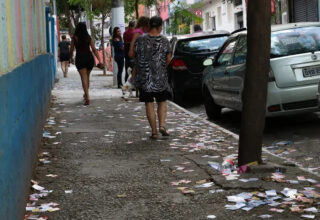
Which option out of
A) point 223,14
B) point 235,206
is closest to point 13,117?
point 235,206

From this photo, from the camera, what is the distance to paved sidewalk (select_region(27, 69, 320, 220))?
544cm

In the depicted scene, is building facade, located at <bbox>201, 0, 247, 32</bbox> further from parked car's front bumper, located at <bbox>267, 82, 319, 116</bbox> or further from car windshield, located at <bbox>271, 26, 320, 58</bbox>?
parked car's front bumper, located at <bbox>267, 82, 319, 116</bbox>

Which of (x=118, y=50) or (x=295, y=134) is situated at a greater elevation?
(x=118, y=50)

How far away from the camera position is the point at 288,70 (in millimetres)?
9422

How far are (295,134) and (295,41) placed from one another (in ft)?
4.43

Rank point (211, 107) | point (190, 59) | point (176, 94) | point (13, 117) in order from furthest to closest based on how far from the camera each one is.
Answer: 1. point (176, 94)
2. point (190, 59)
3. point (211, 107)
4. point (13, 117)

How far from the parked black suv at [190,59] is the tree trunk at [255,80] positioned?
26.2 ft

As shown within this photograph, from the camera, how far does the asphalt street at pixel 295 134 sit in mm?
8013

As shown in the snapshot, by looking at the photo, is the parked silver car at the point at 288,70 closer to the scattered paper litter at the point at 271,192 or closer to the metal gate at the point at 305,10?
the scattered paper litter at the point at 271,192

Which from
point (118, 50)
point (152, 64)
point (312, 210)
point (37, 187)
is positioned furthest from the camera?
point (118, 50)

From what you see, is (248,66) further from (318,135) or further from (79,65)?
(79,65)

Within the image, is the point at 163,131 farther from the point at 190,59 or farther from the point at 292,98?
the point at 190,59

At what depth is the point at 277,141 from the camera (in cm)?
936

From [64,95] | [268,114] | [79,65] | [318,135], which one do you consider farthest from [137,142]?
[64,95]
